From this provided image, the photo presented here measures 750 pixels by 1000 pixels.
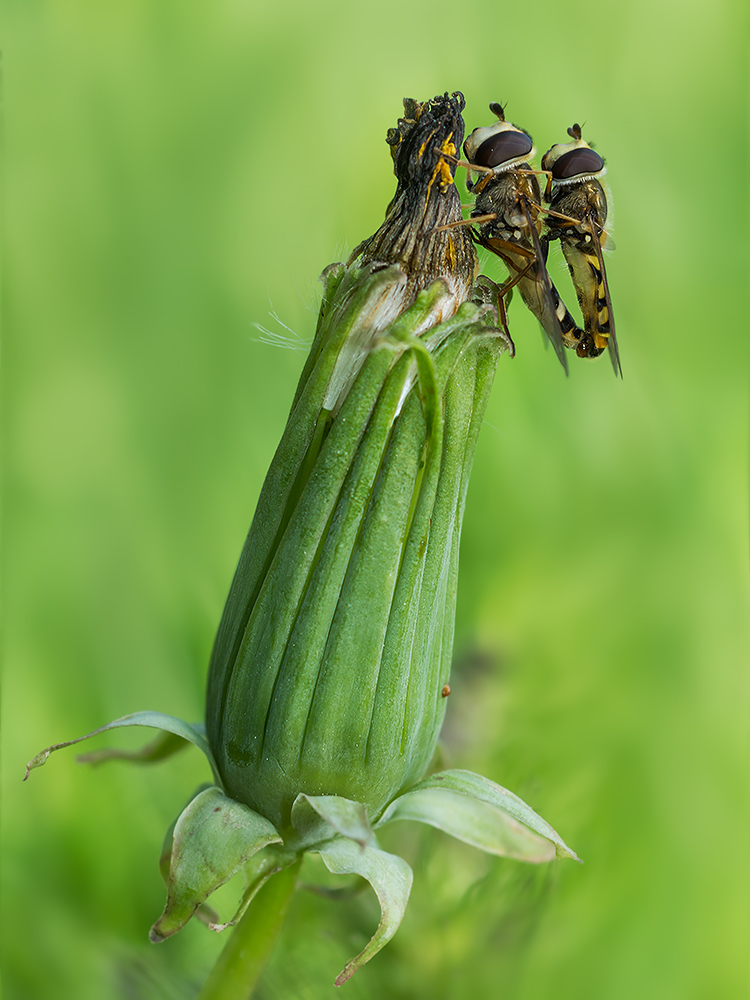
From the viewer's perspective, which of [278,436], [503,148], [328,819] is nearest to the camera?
[328,819]

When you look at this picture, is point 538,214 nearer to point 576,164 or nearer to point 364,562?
point 576,164

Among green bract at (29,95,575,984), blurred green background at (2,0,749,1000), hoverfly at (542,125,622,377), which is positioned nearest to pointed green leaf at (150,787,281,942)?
green bract at (29,95,575,984)

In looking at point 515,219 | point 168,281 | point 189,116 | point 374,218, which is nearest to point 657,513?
point 374,218

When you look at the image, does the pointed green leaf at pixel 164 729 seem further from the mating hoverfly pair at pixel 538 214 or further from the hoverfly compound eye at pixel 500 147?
the hoverfly compound eye at pixel 500 147

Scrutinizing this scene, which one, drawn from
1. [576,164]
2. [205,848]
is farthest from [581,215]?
[205,848]

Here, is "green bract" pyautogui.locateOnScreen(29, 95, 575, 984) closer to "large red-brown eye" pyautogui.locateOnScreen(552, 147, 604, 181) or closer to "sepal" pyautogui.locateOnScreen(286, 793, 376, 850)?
"sepal" pyautogui.locateOnScreen(286, 793, 376, 850)

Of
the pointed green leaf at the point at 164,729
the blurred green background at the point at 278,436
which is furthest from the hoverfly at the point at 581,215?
the pointed green leaf at the point at 164,729
